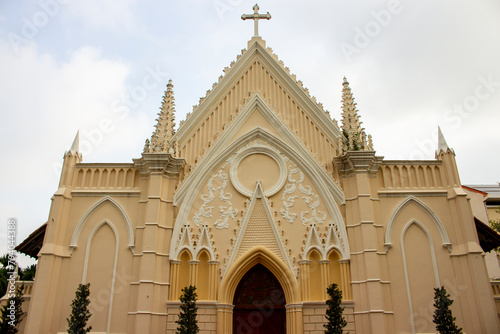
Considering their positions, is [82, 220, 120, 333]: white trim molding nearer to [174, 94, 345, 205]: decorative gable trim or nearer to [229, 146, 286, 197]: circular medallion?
[174, 94, 345, 205]: decorative gable trim

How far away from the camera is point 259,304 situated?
49.2ft

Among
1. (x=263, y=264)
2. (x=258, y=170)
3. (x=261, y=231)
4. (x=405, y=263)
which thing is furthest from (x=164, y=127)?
(x=405, y=263)

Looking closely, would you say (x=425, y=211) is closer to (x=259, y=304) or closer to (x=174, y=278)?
(x=259, y=304)

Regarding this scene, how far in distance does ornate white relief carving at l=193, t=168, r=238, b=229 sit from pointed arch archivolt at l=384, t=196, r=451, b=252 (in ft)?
19.4

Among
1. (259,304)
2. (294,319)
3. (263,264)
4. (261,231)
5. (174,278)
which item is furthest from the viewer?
(261,231)

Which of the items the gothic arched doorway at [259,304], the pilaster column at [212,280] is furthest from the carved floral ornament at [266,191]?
the gothic arched doorway at [259,304]

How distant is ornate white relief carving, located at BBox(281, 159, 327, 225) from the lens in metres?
15.6

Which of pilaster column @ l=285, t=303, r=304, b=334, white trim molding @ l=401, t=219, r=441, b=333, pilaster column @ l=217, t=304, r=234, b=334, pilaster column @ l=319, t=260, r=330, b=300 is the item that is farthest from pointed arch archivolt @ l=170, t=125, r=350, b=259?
pilaster column @ l=217, t=304, r=234, b=334

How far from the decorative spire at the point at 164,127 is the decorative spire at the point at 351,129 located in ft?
23.6

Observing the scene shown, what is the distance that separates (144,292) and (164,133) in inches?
254

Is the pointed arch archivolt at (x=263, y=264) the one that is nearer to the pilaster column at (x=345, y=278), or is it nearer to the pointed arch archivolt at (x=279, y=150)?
the pilaster column at (x=345, y=278)

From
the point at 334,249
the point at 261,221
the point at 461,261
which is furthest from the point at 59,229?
the point at 461,261

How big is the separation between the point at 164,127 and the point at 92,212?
4526 mm

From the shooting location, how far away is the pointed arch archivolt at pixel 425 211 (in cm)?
1504
